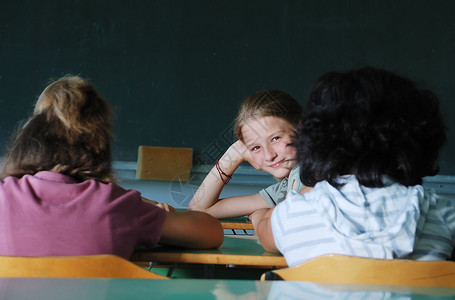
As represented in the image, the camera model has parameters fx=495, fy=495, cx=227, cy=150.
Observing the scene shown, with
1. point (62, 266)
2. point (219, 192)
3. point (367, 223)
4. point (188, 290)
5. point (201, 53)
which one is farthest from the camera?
point (201, 53)

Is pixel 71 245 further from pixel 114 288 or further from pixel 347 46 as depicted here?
pixel 347 46

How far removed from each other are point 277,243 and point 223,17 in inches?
99.7

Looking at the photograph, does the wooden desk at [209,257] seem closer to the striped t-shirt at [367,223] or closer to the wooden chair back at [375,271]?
the striped t-shirt at [367,223]

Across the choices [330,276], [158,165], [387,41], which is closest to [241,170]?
[158,165]

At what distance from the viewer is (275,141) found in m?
2.07

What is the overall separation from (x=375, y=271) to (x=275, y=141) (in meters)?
1.21

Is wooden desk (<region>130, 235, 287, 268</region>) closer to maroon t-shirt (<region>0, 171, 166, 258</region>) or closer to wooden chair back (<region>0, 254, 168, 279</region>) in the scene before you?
maroon t-shirt (<region>0, 171, 166, 258</region>)

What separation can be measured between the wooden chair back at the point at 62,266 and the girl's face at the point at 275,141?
125 cm

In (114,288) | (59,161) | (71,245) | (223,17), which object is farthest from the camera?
(223,17)

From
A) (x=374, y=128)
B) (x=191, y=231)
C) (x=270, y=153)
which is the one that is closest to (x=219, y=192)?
(x=270, y=153)

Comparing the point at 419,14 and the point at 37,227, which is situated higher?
the point at 419,14

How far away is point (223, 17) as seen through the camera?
135 inches

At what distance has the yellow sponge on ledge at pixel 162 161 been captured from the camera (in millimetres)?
→ 3426

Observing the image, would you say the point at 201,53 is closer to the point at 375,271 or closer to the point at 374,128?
the point at 374,128
